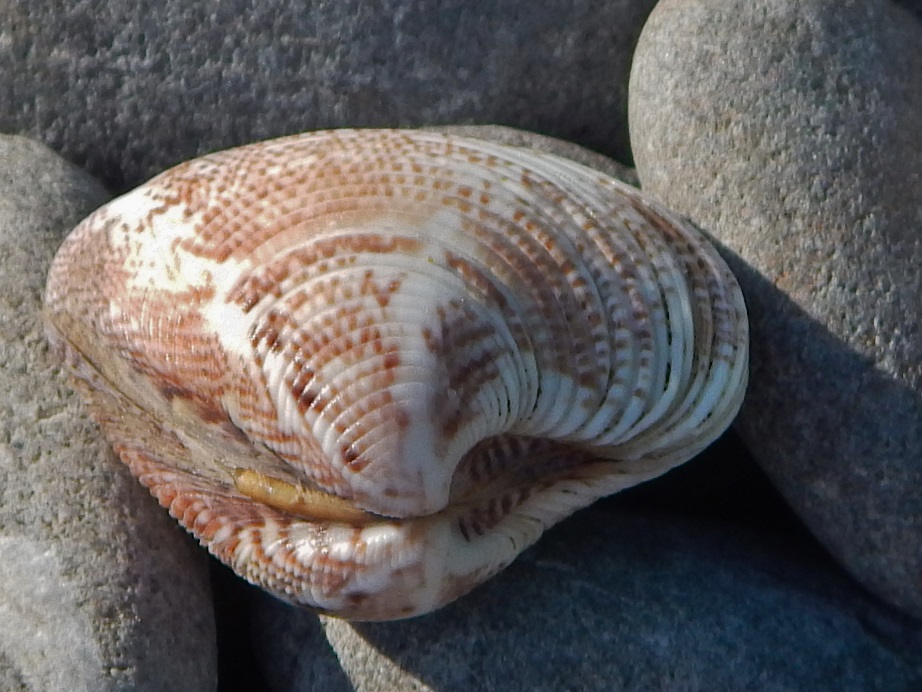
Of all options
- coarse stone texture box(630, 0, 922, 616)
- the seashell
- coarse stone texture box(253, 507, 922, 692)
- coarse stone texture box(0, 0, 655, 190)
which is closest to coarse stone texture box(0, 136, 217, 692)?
the seashell

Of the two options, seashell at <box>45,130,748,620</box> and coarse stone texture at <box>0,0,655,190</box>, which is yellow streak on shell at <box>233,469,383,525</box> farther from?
coarse stone texture at <box>0,0,655,190</box>

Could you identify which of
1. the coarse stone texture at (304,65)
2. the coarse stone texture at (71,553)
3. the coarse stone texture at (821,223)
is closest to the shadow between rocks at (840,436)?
the coarse stone texture at (821,223)

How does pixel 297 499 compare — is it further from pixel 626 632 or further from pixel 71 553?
pixel 626 632

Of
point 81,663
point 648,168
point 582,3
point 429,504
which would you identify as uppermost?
point 582,3

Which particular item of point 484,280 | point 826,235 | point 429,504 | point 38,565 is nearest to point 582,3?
point 826,235

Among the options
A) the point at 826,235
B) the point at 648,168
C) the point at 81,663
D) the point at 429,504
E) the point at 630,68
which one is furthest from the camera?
the point at 630,68

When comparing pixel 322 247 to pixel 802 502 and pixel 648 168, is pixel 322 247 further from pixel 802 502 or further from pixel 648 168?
pixel 802 502

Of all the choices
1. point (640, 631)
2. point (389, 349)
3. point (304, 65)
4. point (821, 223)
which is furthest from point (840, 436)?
point (304, 65)
